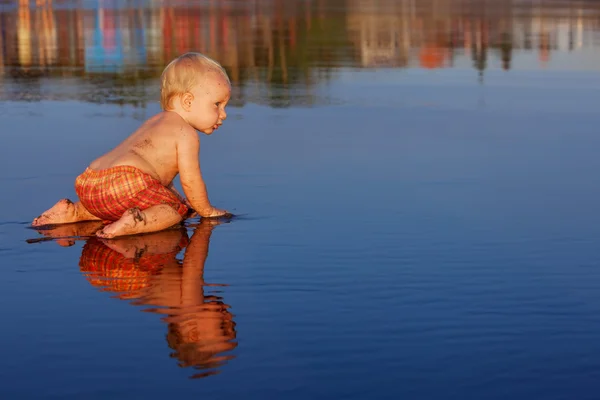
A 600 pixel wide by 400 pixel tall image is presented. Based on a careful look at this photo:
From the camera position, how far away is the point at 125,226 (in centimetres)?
588

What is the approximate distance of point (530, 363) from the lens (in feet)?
12.6

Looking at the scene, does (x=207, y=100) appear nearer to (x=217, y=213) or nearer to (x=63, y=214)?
(x=217, y=213)

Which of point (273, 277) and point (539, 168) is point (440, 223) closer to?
point (273, 277)

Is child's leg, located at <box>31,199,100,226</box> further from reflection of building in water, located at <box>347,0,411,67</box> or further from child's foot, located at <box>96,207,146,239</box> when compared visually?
reflection of building in water, located at <box>347,0,411,67</box>

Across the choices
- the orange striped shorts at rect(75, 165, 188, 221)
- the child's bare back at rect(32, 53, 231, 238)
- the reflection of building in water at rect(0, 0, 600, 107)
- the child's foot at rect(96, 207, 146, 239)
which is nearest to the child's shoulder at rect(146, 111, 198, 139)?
the child's bare back at rect(32, 53, 231, 238)

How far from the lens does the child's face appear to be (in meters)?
6.41

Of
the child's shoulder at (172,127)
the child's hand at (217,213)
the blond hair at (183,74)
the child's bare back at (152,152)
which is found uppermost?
the blond hair at (183,74)

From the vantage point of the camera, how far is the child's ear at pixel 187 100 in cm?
640

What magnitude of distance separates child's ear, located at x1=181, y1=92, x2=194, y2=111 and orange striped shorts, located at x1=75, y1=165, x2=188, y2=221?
49cm

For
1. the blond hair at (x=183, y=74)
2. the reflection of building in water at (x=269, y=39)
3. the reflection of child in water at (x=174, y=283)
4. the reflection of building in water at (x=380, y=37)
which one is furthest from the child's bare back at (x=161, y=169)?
the reflection of building in water at (x=380, y=37)

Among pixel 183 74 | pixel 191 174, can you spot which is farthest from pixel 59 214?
pixel 183 74

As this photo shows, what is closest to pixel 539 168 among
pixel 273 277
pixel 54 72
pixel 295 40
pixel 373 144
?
pixel 373 144

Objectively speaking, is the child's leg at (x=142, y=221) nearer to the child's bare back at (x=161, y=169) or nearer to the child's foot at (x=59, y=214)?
the child's bare back at (x=161, y=169)

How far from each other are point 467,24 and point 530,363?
70.6 ft
